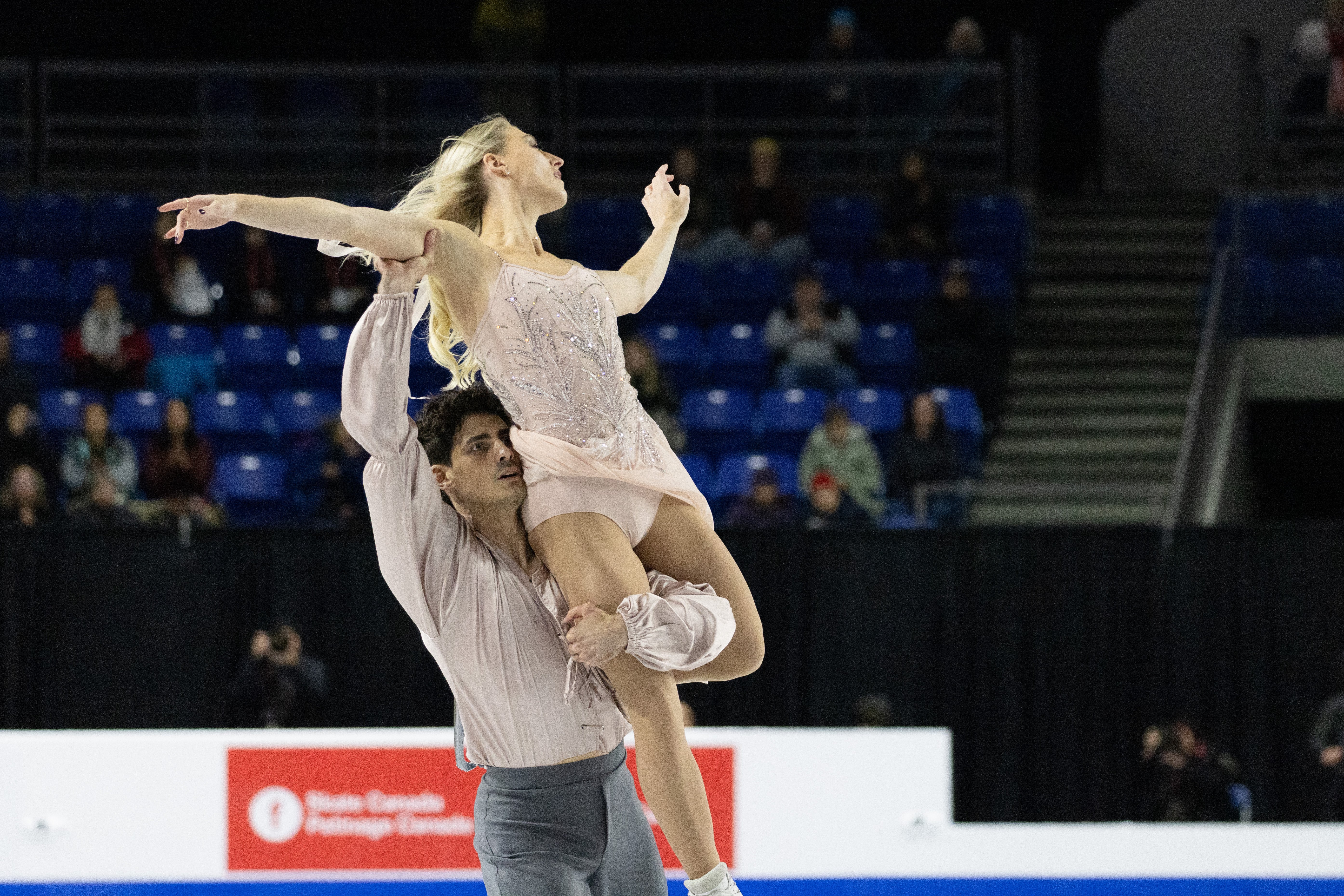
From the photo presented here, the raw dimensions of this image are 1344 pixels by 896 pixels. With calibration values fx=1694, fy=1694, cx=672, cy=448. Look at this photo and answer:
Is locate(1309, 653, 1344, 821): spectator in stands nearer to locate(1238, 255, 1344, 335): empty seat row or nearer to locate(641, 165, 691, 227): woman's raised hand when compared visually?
locate(1238, 255, 1344, 335): empty seat row

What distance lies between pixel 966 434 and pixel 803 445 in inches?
33.5

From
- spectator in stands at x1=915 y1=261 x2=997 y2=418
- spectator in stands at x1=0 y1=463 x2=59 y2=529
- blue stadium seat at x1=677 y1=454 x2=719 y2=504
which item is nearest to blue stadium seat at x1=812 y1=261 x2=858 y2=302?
spectator in stands at x1=915 y1=261 x2=997 y2=418

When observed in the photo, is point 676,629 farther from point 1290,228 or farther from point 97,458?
point 1290,228

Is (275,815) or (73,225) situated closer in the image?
(275,815)

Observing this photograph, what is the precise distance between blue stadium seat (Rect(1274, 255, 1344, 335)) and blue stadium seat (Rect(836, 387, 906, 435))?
2577 mm

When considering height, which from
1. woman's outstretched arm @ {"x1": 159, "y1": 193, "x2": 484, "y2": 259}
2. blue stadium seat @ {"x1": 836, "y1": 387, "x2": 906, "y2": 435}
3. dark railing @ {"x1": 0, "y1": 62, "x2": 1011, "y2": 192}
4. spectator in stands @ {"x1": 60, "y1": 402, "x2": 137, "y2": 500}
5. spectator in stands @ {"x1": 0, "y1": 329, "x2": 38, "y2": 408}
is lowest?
spectator in stands @ {"x1": 60, "y1": 402, "x2": 137, "y2": 500}

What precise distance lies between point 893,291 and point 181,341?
4.07 meters

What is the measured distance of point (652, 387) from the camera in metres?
8.50

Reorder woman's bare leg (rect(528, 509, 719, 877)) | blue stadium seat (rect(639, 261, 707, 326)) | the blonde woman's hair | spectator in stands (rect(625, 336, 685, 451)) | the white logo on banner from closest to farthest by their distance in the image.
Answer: woman's bare leg (rect(528, 509, 719, 877))
the blonde woman's hair
the white logo on banner
spectator in stands (rect(625, 336, 685, 451))
blue stadium seat (rect(639, 261, 707, 326))

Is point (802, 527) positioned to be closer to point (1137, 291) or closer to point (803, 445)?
point (803, 445)

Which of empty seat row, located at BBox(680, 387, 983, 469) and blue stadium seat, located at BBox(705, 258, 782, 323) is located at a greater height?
blue stadium seat, located at BBox(705, 258, 782, 323)

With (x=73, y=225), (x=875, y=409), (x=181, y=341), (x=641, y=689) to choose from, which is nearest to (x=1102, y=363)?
(x=875, y=409)

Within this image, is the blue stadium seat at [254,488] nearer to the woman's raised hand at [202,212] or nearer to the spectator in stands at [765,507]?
the spectator in stands at [765,507]

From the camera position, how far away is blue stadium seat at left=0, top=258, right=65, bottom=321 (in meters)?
9.87
